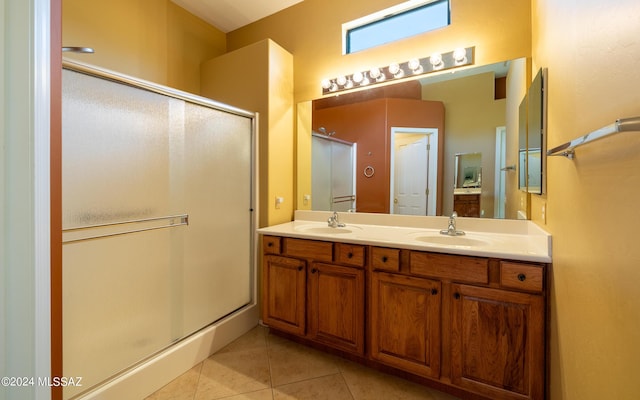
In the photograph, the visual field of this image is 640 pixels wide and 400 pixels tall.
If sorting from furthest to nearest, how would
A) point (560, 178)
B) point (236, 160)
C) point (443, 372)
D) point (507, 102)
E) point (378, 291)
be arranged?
1. point (236, 160)
2. point (507, 102)
3. point (378, 291)
4. point (443, 372)
5. point (560, 178)

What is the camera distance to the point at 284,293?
2084 mm

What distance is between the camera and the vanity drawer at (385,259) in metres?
1.64

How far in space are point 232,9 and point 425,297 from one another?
2916mm

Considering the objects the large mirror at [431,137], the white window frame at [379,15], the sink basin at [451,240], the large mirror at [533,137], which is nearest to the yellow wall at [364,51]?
the white window frame at [379,15]

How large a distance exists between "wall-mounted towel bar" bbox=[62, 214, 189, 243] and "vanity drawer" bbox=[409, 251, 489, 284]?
1.51 meters

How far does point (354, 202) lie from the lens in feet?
7.86

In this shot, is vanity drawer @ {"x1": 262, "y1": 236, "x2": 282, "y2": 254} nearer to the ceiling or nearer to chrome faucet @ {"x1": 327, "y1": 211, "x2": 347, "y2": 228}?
chrome faucet @ {"x1": 327, "y1": 211, "x2": 347, "y2": 228}

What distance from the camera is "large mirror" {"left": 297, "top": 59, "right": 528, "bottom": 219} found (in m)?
1.84

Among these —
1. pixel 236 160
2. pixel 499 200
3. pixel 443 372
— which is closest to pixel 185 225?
pixel 236 160

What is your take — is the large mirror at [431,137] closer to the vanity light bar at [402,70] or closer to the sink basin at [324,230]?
the vanity light bar at [402,70]

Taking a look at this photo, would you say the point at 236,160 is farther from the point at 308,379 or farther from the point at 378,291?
the point at 308,379

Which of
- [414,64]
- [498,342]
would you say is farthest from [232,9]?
[498,342]

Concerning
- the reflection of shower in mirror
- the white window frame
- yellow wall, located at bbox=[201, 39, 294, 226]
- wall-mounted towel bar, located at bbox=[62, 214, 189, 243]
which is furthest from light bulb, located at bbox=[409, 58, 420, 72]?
wall-mounted towel bar, located at bbox=[62, 214, 189, 243]

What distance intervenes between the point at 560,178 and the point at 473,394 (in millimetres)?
1244
